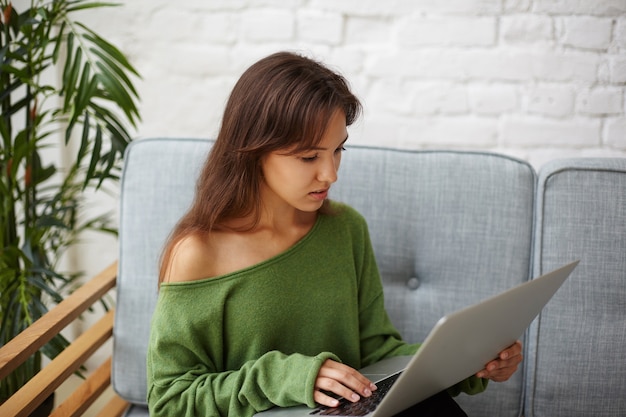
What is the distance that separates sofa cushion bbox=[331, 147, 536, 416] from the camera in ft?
4.71

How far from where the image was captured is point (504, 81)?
1.83 meters

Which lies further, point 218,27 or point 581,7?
point 218,27

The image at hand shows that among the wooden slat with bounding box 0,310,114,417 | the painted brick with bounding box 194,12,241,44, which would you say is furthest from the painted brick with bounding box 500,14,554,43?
the wooden slat with bounding box 0,310,114,417

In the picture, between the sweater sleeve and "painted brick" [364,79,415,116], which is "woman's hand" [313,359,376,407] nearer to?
the sweater sleeve

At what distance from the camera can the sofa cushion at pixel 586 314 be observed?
1389 millimetres

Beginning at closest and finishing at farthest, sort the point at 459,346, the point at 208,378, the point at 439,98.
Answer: the point at 459,346 < the point at 208,378 < the point at 439,98

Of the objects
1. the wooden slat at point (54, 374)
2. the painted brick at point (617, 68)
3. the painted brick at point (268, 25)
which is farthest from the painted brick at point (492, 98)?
the wooden slat at point (54, 374)

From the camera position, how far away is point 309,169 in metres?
1.11

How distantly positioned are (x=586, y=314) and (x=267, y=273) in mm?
701

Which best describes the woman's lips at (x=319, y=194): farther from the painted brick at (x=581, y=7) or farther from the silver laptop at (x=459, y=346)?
the painted brick at (x=581, y=7)

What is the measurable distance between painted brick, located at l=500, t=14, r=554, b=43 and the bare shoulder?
1.09 meters

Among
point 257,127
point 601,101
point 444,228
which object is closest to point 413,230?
point 444,228

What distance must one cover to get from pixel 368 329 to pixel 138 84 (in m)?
1.08

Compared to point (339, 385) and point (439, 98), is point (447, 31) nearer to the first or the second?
point (439, 98)
